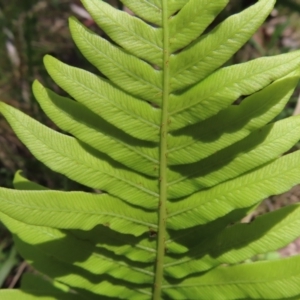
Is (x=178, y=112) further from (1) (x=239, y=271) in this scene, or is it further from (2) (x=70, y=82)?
(1) (x=239, y=271)

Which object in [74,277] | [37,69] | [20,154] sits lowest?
[74,277]

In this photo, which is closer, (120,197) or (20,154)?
(120,197)

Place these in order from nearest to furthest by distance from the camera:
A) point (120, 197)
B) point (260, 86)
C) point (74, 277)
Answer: point (260, 86)
point (120, 197)
point (74, 277)

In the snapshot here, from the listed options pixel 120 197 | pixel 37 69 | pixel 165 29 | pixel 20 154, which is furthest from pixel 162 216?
pixel 37 69

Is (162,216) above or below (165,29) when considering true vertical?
below

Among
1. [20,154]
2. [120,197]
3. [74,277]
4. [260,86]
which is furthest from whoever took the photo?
[20,154]
